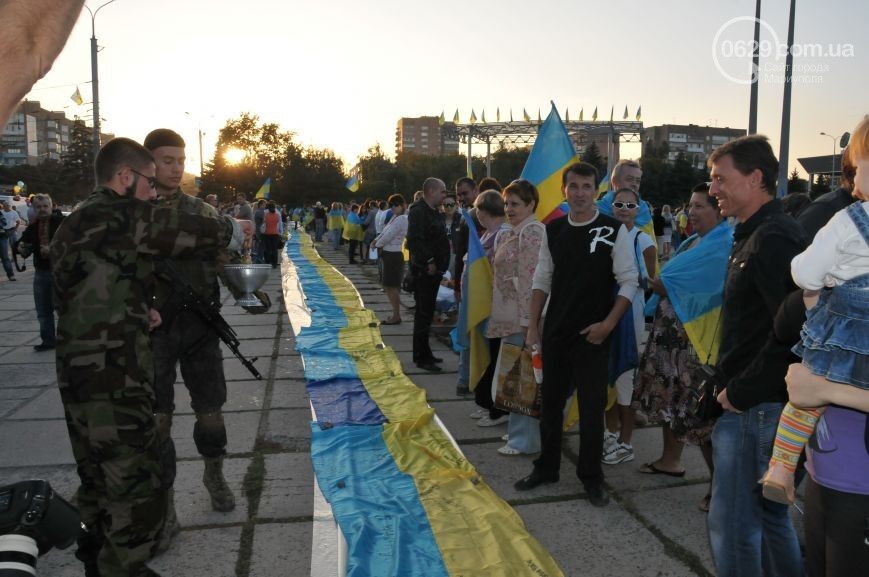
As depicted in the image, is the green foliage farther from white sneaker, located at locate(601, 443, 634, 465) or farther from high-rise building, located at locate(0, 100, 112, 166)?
high-rise building, located at locate(0, 100, 112, 166)

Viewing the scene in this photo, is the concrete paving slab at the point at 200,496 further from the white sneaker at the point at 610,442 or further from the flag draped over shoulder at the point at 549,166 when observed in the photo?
the flag draped over shoulder at the point at 549,166

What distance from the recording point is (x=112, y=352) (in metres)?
2.53

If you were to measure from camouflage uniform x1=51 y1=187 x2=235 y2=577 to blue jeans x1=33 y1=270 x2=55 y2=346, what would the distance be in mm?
6230

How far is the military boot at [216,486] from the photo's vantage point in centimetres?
377

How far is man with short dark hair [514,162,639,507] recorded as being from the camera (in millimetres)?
3865

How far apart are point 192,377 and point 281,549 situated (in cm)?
106

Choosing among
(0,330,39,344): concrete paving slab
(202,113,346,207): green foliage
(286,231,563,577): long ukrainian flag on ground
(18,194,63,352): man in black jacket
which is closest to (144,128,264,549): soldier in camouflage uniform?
(286,231,563,577): long ukrainian flag on ground

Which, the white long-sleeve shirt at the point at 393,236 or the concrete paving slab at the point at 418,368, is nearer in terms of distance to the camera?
the concrete paving slab at the point at 418,368

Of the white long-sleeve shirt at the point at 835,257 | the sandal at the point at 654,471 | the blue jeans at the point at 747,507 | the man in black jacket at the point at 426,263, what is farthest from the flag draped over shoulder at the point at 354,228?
→ the white long-sleeve shirt at the point at 835,257

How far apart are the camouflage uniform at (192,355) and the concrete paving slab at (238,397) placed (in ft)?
6.75

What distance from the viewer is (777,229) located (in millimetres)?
2314

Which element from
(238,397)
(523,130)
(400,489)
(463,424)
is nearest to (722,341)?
(400,489)

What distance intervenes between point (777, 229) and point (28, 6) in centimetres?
228

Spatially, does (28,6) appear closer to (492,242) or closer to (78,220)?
(78,220)
